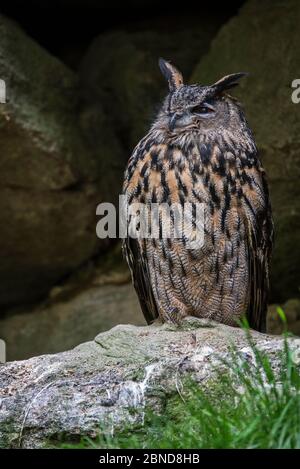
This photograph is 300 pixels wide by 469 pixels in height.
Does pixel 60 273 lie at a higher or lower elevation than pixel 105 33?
lower

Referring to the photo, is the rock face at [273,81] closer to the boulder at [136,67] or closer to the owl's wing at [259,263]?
the boulder at [136,67]

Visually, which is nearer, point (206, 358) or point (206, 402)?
point (206, 402)

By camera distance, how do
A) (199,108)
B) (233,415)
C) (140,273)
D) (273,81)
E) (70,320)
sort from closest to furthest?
(233,415) → (199,108) → (140,273) → (273,81) → (70,320)

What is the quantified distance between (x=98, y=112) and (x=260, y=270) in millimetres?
2044

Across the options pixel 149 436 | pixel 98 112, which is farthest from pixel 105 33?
pixel 149 436

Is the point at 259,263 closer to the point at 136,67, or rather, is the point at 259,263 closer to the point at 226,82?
the point at 226,82

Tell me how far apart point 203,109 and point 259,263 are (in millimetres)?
837

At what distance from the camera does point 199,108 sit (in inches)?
183

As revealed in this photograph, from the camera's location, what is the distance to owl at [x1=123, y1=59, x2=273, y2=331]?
4.47 m

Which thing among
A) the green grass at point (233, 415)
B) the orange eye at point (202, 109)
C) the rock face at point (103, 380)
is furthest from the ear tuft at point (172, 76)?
the green grass at point (233, 415)

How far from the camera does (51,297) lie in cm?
661

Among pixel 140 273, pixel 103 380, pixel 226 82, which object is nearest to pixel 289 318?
pixel 140 273

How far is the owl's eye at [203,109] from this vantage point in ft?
15.3

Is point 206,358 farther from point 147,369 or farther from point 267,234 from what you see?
point 267,234
